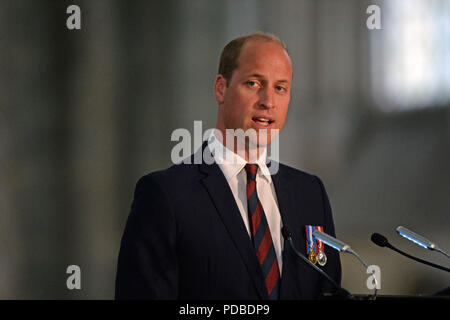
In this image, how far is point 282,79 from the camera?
215 cm

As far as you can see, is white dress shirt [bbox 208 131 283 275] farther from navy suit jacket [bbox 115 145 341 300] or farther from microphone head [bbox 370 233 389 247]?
microphone head [bbox 370 233 389 247]

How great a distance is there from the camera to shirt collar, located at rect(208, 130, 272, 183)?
2.16 m

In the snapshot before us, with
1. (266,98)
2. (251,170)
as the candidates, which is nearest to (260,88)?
(266,98)

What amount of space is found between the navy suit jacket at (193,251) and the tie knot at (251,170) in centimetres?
11

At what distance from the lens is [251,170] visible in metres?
2.14

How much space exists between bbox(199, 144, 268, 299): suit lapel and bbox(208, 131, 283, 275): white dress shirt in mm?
55

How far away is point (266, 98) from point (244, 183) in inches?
12.2

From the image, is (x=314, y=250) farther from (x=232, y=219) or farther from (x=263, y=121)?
(x=263, y=121)

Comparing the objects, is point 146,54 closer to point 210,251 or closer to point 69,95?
point 69,95

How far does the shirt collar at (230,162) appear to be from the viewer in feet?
7.09

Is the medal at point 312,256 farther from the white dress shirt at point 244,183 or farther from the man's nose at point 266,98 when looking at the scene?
the man's nose at point 266,98

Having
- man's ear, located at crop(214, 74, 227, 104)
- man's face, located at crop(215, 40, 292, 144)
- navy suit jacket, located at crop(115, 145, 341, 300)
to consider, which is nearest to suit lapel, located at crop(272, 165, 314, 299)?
navy suit jacket, located at crop(115, 145, 341, 300)
